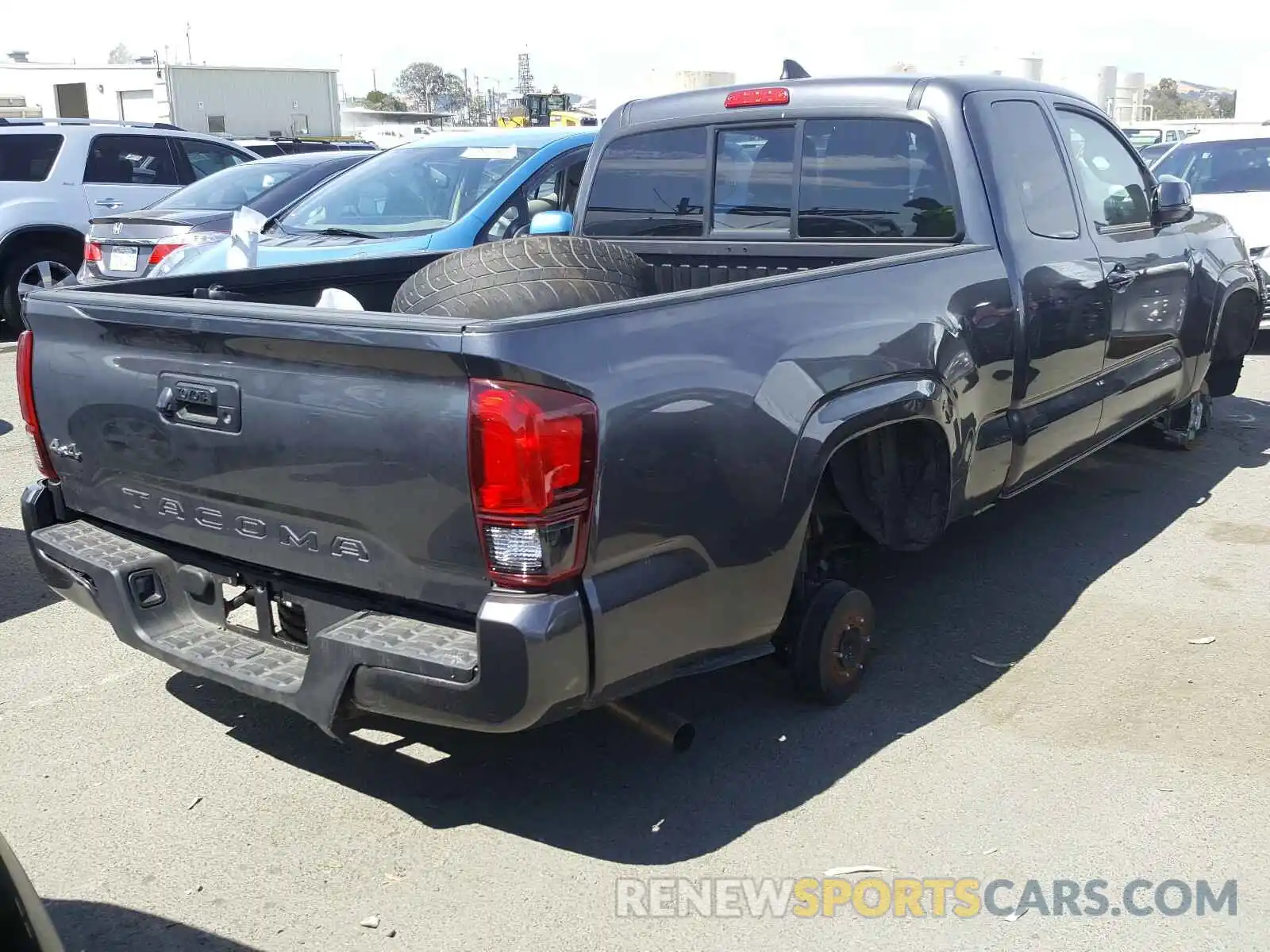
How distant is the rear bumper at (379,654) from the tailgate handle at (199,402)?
1.53 ft

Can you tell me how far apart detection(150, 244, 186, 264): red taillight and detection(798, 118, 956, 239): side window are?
20.9 feet

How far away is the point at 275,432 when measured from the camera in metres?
3.11

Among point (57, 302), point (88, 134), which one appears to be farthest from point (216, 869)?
point (88, 134)

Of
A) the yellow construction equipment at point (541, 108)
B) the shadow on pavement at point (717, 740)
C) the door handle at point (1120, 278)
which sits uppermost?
the yellow construction equipment at point (541, 108)

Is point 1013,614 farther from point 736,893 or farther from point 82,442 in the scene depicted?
point 82,442

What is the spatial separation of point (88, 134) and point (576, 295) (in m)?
10.1

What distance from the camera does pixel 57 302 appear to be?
11.8 ft

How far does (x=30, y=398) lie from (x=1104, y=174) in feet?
14.3

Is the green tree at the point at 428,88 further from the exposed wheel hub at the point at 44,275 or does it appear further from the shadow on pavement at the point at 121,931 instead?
the shadow on pavement at the point at 121,931

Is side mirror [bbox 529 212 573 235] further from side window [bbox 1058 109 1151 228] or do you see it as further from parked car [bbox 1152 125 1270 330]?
parked car [bbox 1152 125 1270 330]

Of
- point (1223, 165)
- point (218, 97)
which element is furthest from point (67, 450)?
point (218, 97)

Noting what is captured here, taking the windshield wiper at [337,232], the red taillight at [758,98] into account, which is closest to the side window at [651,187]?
the red taillight at [758,98]

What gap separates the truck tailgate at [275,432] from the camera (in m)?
2.87

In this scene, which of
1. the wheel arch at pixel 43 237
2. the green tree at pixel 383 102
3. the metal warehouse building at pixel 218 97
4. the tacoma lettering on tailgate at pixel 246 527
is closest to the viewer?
the tacoma lettering on tailgate at pixel 246 527
